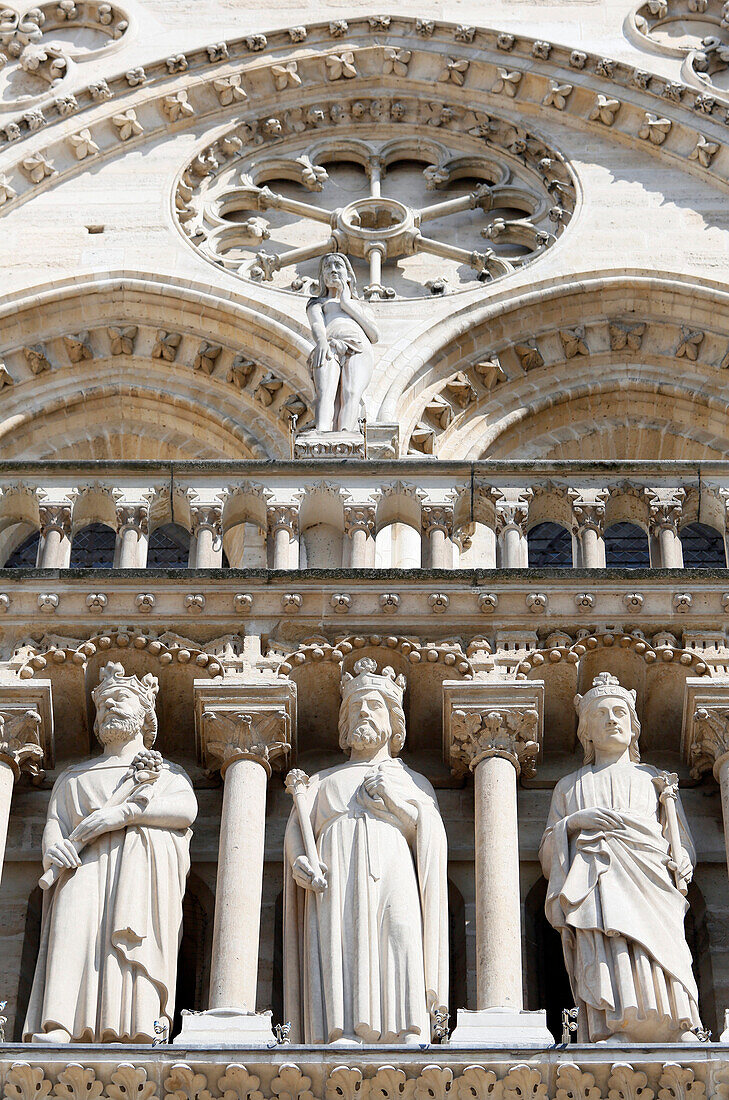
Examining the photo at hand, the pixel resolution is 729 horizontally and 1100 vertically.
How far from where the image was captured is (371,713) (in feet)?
43.5

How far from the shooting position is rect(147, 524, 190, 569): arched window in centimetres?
1802

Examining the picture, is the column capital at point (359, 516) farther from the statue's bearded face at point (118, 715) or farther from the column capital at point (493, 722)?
the statue's bearded face at point (118, 715)

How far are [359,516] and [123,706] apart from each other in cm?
221

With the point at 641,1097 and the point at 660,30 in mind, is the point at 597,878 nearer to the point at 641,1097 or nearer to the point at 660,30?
the point at 641,1097

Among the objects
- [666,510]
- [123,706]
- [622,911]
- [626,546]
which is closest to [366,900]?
[622,911]

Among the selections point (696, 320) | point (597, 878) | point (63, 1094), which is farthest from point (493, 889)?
point (696, 320)

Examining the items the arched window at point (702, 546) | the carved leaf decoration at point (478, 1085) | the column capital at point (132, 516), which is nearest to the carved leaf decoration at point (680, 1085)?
the carved leaf decoration at point (478, 1085)

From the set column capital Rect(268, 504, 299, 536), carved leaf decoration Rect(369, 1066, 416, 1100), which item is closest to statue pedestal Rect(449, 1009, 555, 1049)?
carved leaf decoration Rect(369, 1066, 416, 1100)

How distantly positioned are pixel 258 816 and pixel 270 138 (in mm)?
10457

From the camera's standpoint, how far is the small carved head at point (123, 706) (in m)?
13.2

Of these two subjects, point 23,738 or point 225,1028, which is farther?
point 23,738

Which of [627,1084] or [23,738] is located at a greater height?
[23,738]

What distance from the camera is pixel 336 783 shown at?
42.4 feet

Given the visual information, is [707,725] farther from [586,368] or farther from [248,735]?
[586,368]
